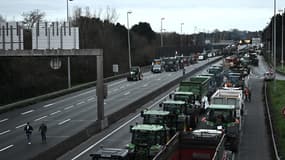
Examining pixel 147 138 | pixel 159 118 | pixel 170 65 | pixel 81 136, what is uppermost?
pixel 170 65

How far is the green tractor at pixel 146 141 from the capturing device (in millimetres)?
18906

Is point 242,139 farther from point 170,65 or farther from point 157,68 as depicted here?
point 170,65

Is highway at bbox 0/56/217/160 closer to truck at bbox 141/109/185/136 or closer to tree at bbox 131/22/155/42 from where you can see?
truck at bbox 141/109/185/136

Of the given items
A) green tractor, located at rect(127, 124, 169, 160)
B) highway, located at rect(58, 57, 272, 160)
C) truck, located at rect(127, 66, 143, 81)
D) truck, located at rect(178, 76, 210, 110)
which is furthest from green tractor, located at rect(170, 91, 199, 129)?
truck, located at rect(127, 66, 143, 81)

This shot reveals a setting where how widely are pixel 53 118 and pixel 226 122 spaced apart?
16934 mm

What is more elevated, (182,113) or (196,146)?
(182,113)

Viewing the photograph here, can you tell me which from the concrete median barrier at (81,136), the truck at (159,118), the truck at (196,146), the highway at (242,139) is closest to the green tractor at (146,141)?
the truck at (196,146)

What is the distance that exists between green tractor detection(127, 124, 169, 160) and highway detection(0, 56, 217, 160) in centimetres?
622

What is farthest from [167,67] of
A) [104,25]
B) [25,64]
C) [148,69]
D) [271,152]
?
[271,152]

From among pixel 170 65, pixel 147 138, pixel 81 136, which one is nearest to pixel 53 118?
pixel 81 136

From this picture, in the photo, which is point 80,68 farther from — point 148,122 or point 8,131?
point 148,122

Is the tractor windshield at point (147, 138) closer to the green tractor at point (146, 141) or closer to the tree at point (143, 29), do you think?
the green tractor at point (146, 141)

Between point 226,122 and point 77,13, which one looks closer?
point 226,122

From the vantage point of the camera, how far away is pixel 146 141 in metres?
19.6
